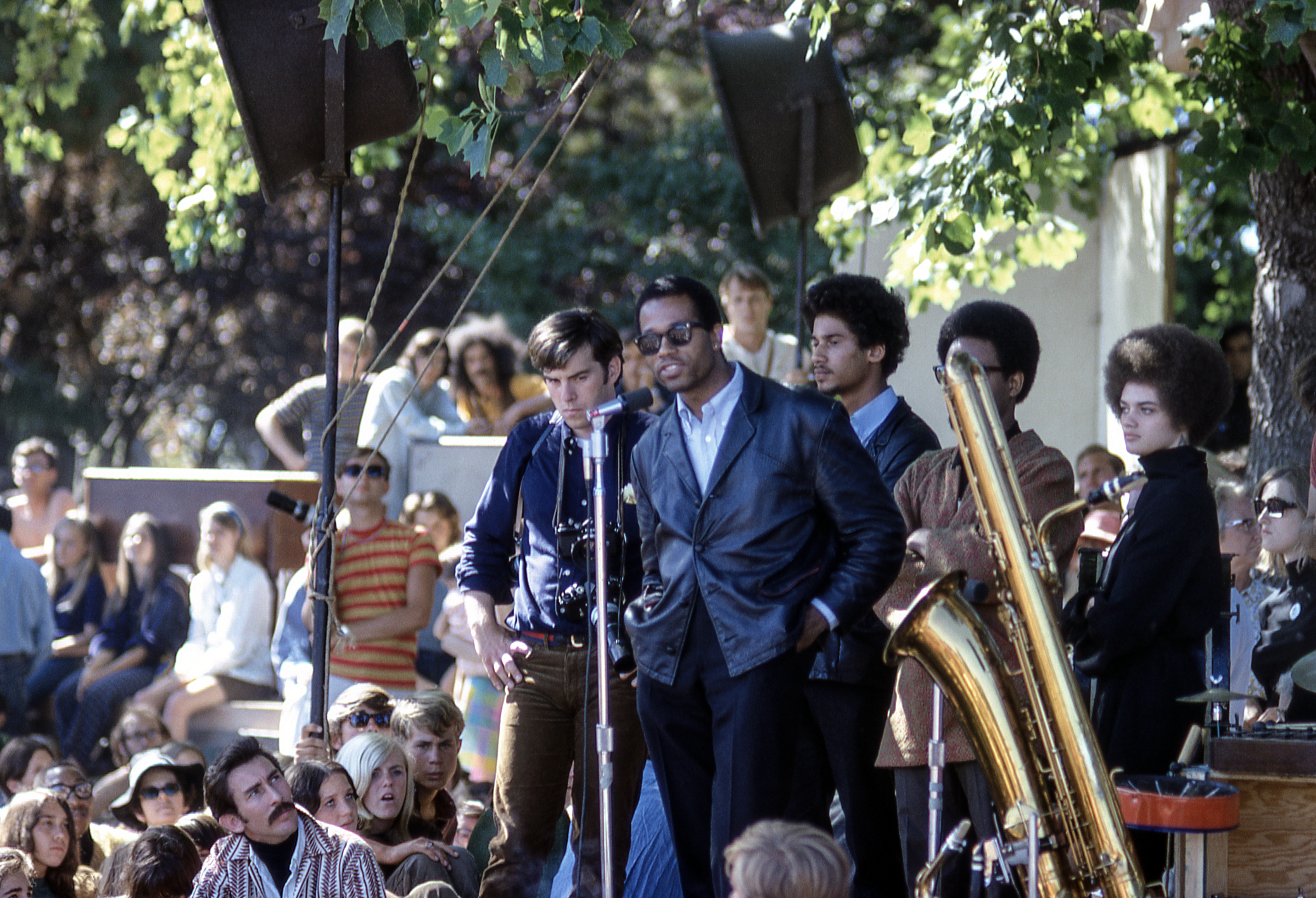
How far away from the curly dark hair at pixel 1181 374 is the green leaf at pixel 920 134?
2.63m

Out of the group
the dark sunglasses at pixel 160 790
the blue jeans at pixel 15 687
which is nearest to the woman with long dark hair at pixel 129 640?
the blue jeans at pixel 15 687

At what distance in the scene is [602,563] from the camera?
3889mm

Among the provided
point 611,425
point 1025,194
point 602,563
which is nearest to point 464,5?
point 611,425

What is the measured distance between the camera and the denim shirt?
170 inches

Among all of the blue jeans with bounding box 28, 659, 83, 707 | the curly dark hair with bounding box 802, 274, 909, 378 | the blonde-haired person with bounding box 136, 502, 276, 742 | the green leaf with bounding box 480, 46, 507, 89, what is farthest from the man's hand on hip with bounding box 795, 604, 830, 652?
the blue jeans with bounding box 28, 659, 83, 707

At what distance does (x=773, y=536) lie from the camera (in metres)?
3.62

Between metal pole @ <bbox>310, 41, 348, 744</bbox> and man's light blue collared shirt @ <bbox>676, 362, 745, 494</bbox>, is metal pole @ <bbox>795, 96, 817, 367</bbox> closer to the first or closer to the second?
metal pole @ <bbox>310, 41, 348, 744</bbox>

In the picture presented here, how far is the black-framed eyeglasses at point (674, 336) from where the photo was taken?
376 cm

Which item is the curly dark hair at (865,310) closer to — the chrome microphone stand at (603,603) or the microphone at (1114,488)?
the chrome microphone stand at (603,603)

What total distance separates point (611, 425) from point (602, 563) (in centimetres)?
55

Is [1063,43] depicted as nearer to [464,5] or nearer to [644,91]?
[464,5]

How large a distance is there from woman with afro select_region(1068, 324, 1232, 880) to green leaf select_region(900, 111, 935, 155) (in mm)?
2666

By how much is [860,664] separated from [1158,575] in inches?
30.8

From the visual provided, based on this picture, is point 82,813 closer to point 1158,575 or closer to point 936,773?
point 936,773
